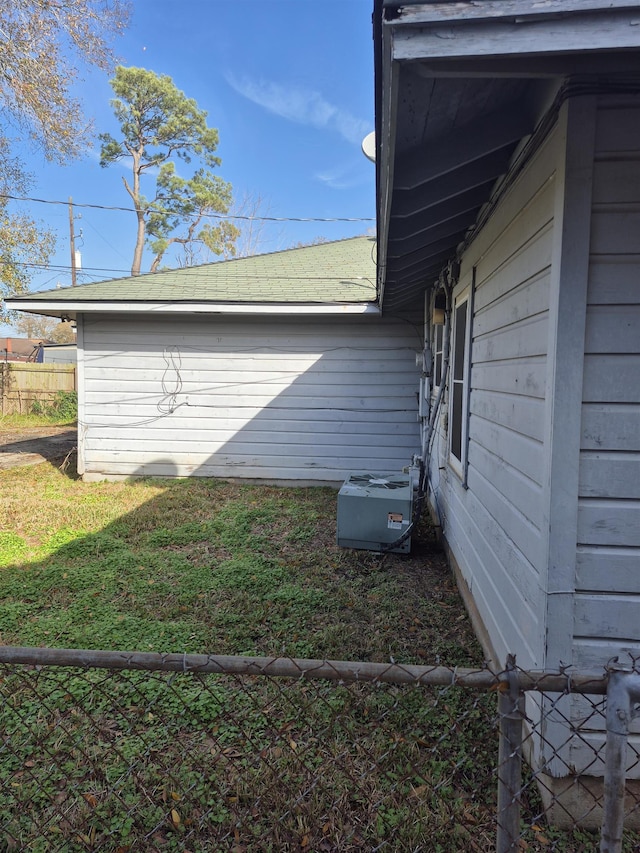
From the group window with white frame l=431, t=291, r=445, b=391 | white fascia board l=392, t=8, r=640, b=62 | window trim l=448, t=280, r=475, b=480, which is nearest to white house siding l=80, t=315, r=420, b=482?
window with white frame l=431, t=291, r=445, b=391

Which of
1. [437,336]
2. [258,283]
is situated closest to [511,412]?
[437,336]

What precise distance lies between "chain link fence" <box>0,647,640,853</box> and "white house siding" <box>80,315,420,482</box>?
16.3 ft

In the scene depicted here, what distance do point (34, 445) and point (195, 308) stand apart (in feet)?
22.3

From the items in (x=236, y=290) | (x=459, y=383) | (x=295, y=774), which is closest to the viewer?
(x=295, y=774)

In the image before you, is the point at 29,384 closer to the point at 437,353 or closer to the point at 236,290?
the point at 236,290

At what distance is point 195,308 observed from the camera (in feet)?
22.5

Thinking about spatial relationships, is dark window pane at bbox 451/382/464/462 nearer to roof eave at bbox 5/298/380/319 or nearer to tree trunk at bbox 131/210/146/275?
roof eave at bbox 5/298/380/319

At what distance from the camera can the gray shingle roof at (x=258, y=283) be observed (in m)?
6.98

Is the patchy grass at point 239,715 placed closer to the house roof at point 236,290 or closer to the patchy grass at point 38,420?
the house roof at point 236,290

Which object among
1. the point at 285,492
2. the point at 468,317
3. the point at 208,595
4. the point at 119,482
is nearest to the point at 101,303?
the point at 119,482

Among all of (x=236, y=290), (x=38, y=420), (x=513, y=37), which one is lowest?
(x=38, y=420)

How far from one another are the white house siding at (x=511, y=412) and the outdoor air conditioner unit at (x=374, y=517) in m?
0.98

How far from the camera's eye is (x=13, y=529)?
5219 mm

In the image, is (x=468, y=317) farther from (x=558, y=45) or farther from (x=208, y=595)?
(x=208, y=595)
